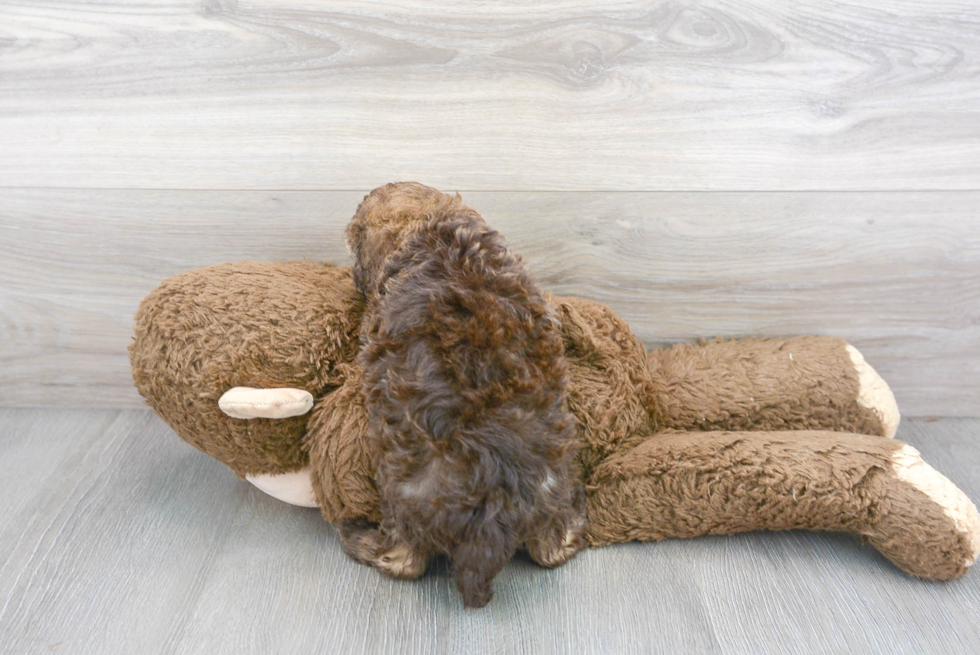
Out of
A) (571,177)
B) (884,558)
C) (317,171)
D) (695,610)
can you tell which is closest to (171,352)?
(317,171)

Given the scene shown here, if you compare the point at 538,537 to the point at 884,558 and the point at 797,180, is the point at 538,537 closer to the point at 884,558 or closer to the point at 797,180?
the point at 884,558

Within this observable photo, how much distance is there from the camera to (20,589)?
848 mm

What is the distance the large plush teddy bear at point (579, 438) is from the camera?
2.69 ft

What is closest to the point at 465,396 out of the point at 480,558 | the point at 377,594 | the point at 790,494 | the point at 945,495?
the point at 480,558

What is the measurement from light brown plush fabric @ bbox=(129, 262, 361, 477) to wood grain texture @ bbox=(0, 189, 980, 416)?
211mm

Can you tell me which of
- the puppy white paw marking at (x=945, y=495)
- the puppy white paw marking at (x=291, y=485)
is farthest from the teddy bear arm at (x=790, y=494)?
the puppy white paw marking at (x=291, y=485)

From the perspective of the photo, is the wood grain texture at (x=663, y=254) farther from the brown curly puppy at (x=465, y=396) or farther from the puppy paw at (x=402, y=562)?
the puppy paw at (x=402, y=562)

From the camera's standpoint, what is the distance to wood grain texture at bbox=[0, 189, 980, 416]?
40.7 inches

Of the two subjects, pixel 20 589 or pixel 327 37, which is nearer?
pixel 20 589

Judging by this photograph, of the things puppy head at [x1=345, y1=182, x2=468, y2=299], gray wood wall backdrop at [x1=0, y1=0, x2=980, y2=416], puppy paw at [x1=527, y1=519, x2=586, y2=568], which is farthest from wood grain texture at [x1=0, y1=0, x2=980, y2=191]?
puppy paw at [x1=527, y1=519, x2=586, y2=568]

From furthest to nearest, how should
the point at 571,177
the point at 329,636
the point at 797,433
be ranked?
the point at 571,177 < the point at 797,433 < the point at 329,636

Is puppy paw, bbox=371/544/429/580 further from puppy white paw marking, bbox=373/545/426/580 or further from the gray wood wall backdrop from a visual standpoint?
the gray wood wall backdrop

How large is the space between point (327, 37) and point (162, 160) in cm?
33

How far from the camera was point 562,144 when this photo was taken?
39.3 inches
